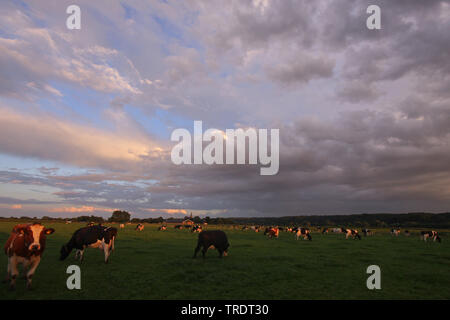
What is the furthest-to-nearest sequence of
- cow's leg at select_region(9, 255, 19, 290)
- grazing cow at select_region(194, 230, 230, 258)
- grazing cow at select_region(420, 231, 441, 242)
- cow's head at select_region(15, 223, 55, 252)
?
grazing cow at select_region(420, 231, 441, 242)
grazing cow at select_region(194, 230, 230, 258)
cow's head at select_region(15, 223, 55, 252)
cow's leg at select_region(9, 255, 19, 290)

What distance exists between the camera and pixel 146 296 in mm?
8656

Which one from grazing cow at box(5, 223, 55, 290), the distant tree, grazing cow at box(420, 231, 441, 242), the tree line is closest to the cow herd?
grazing cow at box(5, 223, 55, 290)

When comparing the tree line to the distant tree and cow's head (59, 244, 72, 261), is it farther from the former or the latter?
cow's head (59, 244, 72, 261)

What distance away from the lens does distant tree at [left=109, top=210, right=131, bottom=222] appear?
427 ft

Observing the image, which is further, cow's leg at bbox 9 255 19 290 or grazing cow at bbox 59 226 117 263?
grazing cow at bbox 59 226 117 263

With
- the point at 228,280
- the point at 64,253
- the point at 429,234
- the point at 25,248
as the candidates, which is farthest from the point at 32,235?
the point at 429,234

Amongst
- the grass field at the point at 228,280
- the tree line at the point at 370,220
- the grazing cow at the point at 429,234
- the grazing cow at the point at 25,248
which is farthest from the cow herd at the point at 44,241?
the tree line at the point at 370,220

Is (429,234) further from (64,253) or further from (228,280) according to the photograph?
(64,253)

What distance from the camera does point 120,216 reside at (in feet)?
442

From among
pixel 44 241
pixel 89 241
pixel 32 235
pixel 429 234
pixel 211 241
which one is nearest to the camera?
pixel 32 235

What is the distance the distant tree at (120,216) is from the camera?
130 metres

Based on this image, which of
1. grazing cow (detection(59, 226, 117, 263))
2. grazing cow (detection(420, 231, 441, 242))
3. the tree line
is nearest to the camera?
grazing cow (detection(59, 226, 117, 263))

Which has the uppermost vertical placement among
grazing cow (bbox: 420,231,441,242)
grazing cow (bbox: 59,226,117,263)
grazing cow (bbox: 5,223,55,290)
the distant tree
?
grazing cow (bbox: 5,223,55,290)
